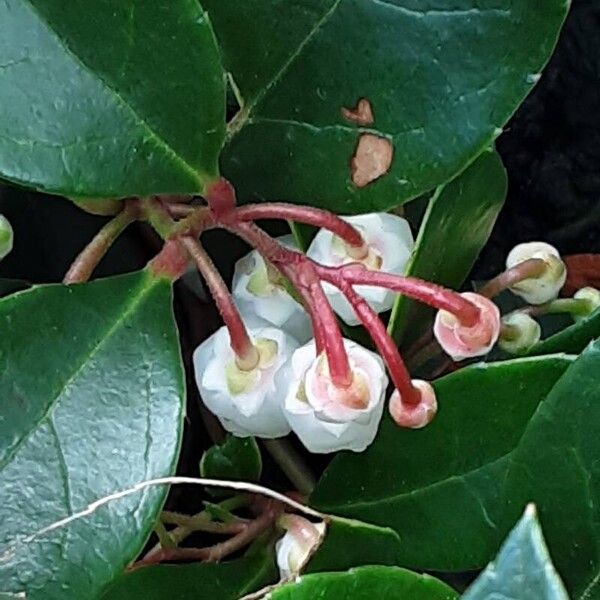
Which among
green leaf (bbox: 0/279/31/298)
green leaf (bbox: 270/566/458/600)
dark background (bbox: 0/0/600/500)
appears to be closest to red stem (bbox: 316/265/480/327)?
green leaf (bbox: 270/566/458/600)

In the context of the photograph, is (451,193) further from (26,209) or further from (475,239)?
(26,209)

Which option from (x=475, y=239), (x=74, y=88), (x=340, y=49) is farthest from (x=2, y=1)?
(x=475, y=239)

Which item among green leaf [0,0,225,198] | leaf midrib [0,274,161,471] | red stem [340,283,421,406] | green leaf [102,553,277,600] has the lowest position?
green leaf [102,553,277,600]

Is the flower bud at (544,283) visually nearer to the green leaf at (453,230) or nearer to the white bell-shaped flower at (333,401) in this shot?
the green leaf at (453,230)

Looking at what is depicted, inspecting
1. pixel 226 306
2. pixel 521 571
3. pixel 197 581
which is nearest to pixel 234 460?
pixel 197 581

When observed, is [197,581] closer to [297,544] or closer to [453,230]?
[297,544]

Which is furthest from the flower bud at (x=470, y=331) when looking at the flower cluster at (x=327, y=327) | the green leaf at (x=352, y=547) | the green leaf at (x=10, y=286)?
the green leaf at (x=10, y=286)

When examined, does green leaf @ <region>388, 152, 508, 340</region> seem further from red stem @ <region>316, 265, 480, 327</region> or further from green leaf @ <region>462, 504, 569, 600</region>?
green leaf @ <region>462, 504, 569, 600</region>
